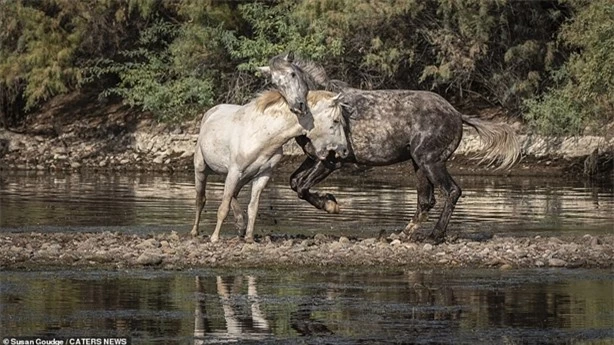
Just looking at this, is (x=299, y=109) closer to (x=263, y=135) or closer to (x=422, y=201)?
(x=263, y=135)

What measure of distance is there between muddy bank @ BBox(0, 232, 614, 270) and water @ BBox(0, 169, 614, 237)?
7.69 ft

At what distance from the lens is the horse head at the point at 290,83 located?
19.2 metres

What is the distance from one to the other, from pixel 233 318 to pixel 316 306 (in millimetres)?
1110

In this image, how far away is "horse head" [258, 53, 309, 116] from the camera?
63.0ft

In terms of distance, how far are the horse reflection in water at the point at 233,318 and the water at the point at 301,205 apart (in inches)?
234

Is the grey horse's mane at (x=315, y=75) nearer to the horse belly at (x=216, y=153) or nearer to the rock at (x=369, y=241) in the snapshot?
the horse belly at (x=216, y=153)

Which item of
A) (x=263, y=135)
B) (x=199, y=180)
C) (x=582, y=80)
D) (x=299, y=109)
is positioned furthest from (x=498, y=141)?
(x=582, y=80)

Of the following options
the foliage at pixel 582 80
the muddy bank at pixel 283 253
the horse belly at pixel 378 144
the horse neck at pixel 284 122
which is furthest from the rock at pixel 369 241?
the foliage at pixel 582 80

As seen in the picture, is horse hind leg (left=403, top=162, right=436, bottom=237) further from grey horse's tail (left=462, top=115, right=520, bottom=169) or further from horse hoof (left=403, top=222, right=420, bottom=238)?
grey horse's tail (left=462, top=115, right=520, bottom=169)

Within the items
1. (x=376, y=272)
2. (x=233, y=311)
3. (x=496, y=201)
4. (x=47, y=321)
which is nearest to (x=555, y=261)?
(x=376, y=272)

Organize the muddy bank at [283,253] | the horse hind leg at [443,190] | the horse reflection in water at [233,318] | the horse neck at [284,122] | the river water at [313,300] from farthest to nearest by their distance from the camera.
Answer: the horse hind leg at [443,190], the horse neck at [284,122], the muddy bank at [283,253], the river water at [313,300], the horse reflection in water at [233,318]

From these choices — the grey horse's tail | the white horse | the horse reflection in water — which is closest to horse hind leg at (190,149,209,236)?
the white horse

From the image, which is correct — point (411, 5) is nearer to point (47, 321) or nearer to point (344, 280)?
point (344, 280)

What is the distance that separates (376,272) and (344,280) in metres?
0.86
